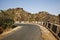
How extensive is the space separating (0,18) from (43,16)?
139163 mm

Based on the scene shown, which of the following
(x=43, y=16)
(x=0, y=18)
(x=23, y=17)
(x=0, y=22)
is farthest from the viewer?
(x=43, y=16)

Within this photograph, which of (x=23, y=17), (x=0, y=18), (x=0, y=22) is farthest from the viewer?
(x=23, y=17)

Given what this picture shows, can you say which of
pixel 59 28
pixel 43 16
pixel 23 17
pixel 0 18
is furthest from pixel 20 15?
pixel 59 28

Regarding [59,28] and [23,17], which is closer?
[59,28]

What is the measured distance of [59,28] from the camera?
21.5 m

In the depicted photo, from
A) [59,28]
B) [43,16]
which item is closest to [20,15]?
[43,16]

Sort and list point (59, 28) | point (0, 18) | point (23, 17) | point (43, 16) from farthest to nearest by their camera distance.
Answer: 1. point (43, 16)
2. point (23, 17)
3. point (0, 18)
4. point (59, 28)

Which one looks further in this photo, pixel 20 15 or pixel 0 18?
pixel 20 15

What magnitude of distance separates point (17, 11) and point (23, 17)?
1672 cm

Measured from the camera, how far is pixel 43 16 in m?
176

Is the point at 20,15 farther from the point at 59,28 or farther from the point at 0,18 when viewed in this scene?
the point at 59,28

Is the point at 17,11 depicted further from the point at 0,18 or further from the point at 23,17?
the point at 0,18

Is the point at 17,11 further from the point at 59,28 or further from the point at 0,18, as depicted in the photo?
the point at 59,28

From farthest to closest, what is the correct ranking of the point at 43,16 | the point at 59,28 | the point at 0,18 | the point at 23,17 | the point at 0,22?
1. the point at 43,16
2. the point at 23,17
3. the point at 0,18
4. the point at 0,22
5. the point at 59,28
